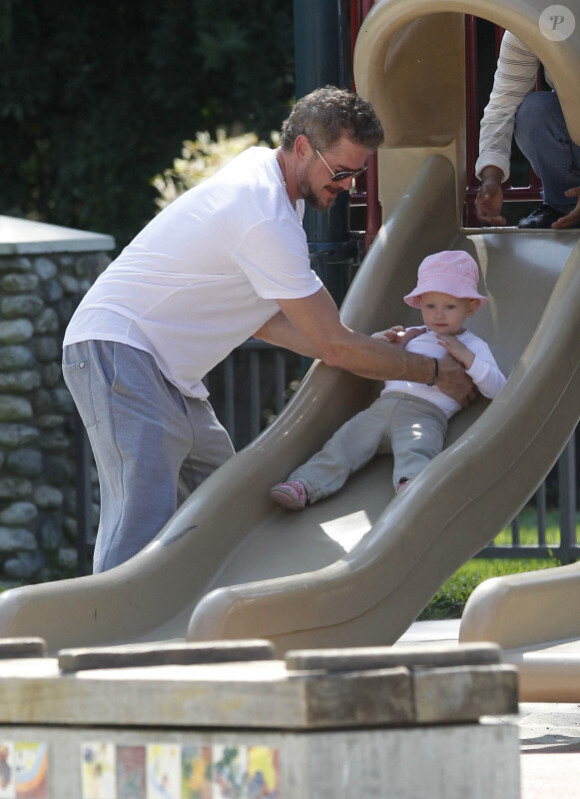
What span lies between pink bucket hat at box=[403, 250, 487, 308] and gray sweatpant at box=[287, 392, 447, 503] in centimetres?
34

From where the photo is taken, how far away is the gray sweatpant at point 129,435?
13.9 ft

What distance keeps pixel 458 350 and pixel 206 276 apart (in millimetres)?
793

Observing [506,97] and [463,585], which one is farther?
[463,585]

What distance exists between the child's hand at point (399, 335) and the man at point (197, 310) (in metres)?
0.27

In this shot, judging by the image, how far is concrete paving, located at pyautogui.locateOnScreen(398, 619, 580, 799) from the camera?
3.49 m

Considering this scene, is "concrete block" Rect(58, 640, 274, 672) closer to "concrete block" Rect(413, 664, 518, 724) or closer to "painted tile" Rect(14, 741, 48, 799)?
"painted tile" Rect(14, 741, 48, 799)

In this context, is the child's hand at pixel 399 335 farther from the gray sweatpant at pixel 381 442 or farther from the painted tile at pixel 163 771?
the painted tile at pixel 163 771

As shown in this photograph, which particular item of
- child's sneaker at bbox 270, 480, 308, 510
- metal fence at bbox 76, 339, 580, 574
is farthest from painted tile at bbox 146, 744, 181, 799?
metal fence at bbox 76, 339, 580, 574

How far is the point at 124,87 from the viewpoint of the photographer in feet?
34.2

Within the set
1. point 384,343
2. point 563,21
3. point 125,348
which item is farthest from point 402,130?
point 125,348

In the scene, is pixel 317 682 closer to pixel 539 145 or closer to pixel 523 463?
pixel 523 463

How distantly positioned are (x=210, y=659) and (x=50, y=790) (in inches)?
12.7

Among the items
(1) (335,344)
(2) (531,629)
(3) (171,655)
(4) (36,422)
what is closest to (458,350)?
(1) (335,344)

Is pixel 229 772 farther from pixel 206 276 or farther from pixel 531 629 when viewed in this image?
pixel 206 276
